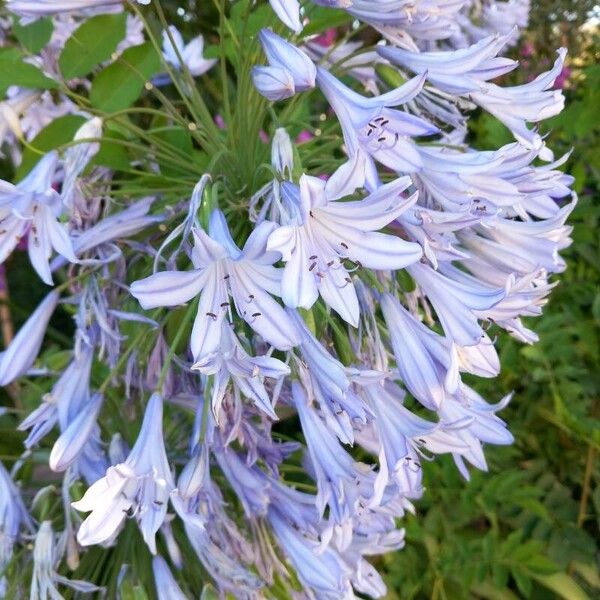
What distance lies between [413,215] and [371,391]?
0.16m

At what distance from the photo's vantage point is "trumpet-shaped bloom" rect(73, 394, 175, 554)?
1.69ft

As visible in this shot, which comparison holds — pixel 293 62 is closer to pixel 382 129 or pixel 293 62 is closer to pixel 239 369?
pixel 382 129

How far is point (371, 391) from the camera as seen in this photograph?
0.56 metres

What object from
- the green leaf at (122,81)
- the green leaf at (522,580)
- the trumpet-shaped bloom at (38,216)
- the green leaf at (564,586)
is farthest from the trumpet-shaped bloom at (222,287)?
the green leaf at (564,586)

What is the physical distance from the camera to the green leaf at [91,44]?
2.05 feet

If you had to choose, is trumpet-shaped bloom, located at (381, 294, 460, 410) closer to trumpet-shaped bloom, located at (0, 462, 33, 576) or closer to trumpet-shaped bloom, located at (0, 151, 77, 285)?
trumpet-shaped bloom, located at (0, 151, 77, 285)

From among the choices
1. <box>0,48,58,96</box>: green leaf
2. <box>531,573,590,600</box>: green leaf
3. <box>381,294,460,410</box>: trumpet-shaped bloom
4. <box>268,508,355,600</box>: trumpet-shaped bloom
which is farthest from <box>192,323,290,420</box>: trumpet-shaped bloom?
<box>531,573,590,600</box>: green leaf

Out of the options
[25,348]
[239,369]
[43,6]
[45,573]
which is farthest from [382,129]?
[45,573]

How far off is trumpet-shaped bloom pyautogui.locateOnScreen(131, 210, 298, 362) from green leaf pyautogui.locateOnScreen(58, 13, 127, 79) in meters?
0.27

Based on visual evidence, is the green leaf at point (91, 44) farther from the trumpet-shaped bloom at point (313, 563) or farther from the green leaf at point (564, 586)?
the green leaf at point (564, 586)

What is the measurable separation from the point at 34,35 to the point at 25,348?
308 mm

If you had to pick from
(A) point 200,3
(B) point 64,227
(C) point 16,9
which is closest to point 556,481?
(B) point 64,227

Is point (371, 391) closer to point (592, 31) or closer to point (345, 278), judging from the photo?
point (345, 278)

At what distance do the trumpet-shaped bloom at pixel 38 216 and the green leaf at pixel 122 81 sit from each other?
0.35ft
